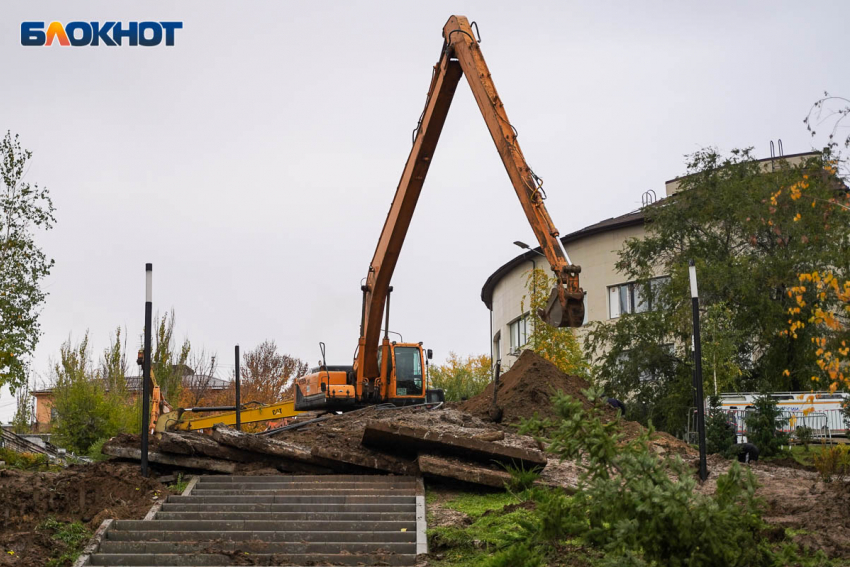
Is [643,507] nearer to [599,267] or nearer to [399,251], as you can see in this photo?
[399,251]

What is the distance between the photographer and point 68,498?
1505 centimetres

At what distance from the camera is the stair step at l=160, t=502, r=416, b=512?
14039mm

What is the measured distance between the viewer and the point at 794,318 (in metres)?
31.0

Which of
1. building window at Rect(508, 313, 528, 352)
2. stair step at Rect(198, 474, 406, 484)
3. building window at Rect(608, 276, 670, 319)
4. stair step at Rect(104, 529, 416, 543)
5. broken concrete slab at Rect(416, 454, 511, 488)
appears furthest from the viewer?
building window at Rect(508, 313, 528, 352)

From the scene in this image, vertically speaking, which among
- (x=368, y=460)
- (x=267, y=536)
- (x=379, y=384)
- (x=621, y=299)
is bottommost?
(x=267, y=536)

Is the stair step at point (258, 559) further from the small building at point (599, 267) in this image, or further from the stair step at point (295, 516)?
the small building at point (599, 267)

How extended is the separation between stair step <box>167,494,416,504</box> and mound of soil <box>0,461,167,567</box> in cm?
65

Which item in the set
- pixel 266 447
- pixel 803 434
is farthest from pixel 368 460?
pixel 803 434

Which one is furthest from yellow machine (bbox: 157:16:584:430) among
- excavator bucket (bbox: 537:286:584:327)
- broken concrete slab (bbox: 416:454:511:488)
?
broken concrete slab (bbox: 416:454:511:488)

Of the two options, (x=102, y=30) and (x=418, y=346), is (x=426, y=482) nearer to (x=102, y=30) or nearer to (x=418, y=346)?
(x=418, y=346)

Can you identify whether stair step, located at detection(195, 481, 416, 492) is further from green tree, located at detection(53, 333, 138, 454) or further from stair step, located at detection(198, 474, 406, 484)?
green tree, located at detection(53, 333, 138, 454)

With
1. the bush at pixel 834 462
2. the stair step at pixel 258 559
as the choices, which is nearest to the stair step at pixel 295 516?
the stair step at pixel 258 559

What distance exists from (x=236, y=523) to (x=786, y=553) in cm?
772

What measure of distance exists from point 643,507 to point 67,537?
886 centimetres
